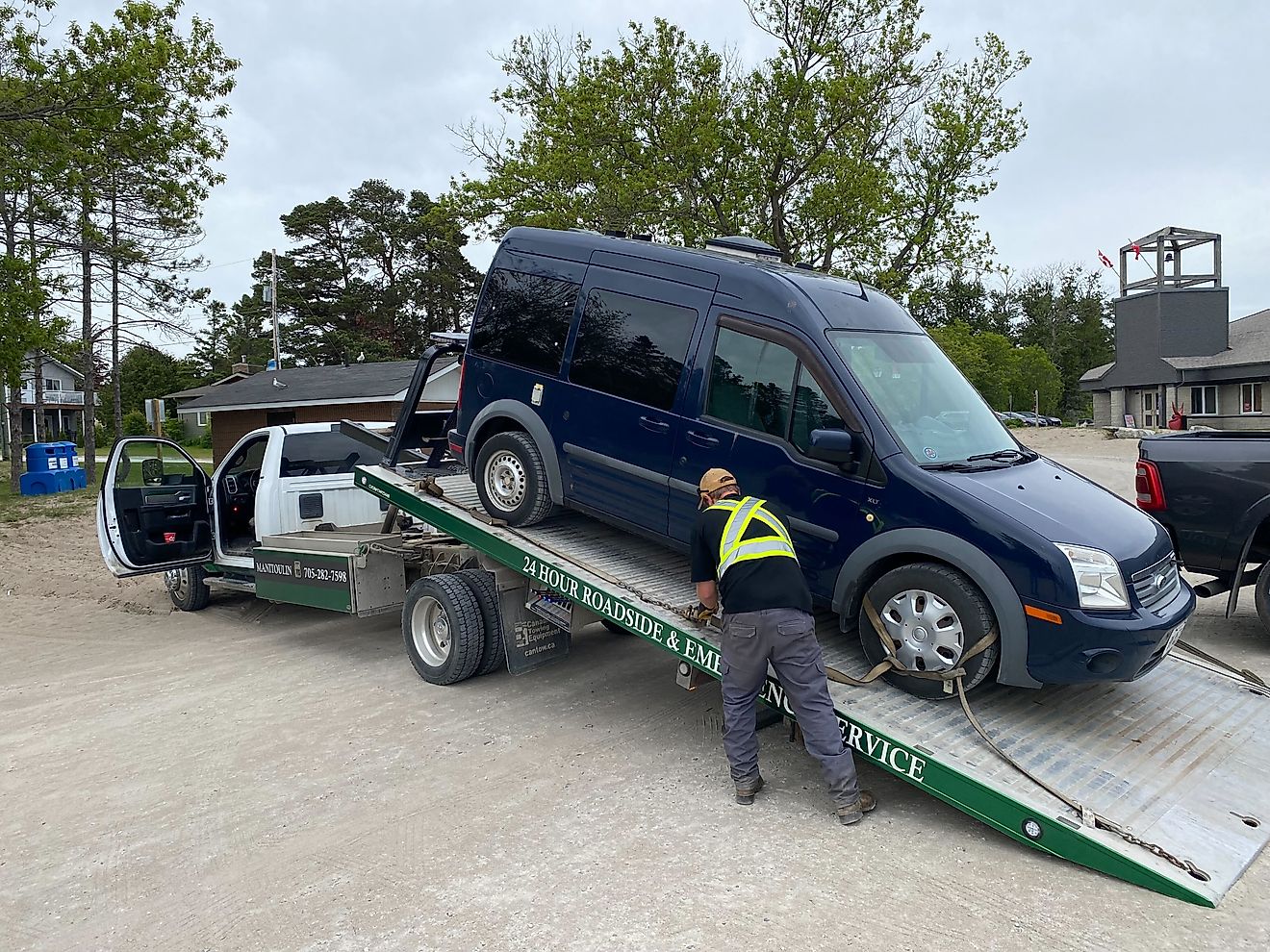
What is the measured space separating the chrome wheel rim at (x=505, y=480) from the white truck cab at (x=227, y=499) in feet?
8.14

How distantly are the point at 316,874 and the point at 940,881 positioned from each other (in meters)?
2.67

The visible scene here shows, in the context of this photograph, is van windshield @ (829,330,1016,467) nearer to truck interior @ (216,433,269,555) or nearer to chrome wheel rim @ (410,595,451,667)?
chrome wheel rim @ (410,595,451,667)

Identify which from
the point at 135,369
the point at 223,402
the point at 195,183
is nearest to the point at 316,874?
the point at 195,183

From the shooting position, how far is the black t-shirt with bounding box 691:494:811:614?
4.48 metres

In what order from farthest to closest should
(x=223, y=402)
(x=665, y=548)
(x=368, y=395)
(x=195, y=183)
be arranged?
(x=223, y=402)
(x=368, y=395)
(x=195, y=183)
(x=665, y=548)

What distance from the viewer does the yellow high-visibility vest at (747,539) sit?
4520 mm

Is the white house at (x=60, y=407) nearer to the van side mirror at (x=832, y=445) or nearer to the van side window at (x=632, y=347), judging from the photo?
the van side window at (x=632, y=347)

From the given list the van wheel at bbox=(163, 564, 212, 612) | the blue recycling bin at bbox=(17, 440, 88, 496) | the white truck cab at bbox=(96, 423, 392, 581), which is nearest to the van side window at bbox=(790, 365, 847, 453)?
the white truck cab at bbox=(96, 423, 392, 581)

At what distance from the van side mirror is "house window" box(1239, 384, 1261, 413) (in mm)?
34921

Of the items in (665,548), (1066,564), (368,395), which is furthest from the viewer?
(368,395)

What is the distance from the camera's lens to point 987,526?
4488 millimetres

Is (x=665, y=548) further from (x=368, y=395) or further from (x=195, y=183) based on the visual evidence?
(x=368, y=395)

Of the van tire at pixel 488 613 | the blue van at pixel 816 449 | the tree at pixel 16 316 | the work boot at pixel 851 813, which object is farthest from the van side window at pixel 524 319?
the tree at pixel 16 316

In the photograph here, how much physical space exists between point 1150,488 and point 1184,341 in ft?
109
